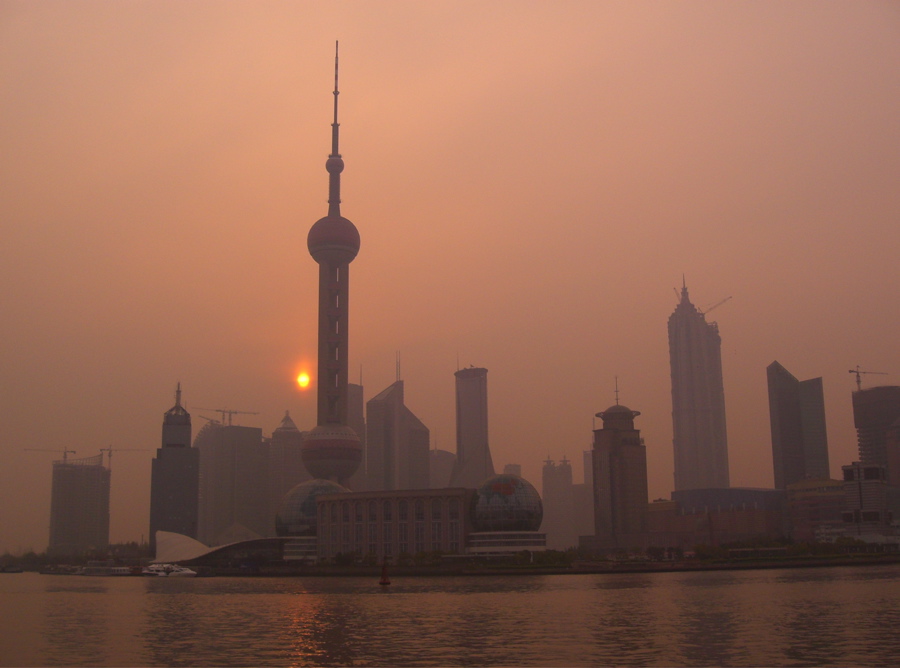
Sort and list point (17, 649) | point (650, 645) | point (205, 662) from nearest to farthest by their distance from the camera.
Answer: point (205, 662), point (650, 645), point (17, 649)

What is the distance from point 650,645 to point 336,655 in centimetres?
1808

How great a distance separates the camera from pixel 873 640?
60.2 meters

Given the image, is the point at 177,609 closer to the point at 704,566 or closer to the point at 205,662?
the point at 205,662

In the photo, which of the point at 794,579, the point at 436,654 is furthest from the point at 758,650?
the point at 794,579

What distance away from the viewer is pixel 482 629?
7038 cm

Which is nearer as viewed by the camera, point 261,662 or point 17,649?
point 261,662

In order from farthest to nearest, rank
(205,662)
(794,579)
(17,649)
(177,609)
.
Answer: (794,579) → (177,609) → (17,649) → (205,662)

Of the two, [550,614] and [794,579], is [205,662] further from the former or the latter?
[794,579]

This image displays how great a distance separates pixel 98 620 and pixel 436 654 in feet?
137

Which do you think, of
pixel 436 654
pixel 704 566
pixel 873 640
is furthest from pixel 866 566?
pixel 436 654

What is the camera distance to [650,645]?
59875mm

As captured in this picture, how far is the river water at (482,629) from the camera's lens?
5619 centimetres

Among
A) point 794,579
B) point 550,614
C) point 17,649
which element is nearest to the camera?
point 17,649

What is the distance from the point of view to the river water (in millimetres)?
56188
